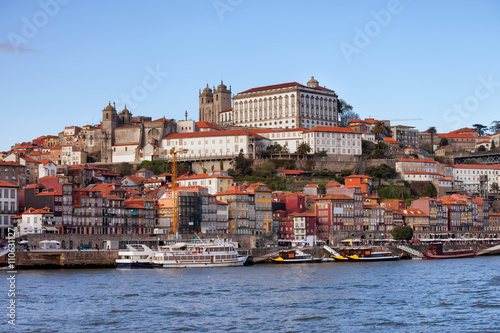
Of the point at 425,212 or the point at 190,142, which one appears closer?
the point at 425,212

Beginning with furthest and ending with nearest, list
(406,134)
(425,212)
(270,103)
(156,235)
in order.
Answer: (406,134) → (270,103) → (425,212) → (156,235)

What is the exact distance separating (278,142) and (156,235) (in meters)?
45.9

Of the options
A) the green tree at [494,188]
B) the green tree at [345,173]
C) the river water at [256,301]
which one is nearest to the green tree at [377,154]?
the green tree at [345,173]

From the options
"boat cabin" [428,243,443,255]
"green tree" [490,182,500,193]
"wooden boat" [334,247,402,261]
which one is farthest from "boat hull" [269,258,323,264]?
"green tree" [490,182,500,193]

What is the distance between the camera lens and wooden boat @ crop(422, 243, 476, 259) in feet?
273

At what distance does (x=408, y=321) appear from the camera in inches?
1474

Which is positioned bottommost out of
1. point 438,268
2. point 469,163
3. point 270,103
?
point 438,268

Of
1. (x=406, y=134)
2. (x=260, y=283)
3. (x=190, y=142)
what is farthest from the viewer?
(x=406, y=134)

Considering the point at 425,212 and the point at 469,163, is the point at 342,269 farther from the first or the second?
the point at 469,163

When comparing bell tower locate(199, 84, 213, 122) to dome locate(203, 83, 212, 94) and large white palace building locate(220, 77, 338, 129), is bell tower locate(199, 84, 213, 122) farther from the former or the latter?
large white palace building locate(220, 77, 338, 129)

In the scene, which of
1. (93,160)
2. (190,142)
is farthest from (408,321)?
(93,160)

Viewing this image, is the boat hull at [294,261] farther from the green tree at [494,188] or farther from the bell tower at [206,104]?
the bell tower at [206,104]

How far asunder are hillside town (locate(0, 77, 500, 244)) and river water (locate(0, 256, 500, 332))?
16082mm

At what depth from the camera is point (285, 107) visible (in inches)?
5027
